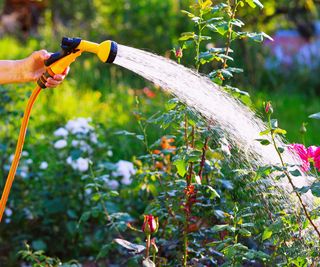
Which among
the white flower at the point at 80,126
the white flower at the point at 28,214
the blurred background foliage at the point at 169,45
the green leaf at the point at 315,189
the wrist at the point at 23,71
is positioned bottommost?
the blurred background foliage at the point at 169,45

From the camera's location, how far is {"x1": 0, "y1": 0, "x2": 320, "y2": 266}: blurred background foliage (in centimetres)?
387

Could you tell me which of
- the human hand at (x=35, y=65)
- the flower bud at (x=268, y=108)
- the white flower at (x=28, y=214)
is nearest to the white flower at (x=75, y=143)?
the white flower at (x=28, y=214)

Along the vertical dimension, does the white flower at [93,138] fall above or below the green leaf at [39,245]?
above

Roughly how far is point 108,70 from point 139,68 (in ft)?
14.0

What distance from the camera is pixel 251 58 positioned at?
20.5 feet

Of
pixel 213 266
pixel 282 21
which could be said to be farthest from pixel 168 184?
pixel 282 21

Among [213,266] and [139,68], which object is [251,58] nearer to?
[213,266]

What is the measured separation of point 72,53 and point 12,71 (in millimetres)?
280

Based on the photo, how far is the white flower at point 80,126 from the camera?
340 centimetres

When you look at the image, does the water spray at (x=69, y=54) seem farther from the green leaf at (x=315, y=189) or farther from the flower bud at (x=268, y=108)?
the green leaf at (x=315, y=189)

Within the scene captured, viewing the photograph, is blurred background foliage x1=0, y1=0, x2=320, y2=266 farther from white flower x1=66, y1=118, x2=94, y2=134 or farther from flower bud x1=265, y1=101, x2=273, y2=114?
flower bud x1=265, y1=101, x2=273, y2=114

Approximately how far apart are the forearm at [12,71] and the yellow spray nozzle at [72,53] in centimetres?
14

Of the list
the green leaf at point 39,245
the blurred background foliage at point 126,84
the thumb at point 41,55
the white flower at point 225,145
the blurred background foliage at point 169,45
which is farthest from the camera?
the blurred background foliage at point 169,45

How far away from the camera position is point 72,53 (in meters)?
2.08
